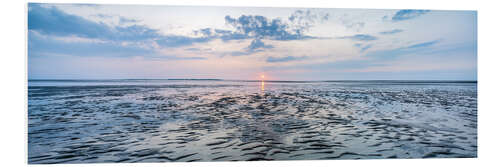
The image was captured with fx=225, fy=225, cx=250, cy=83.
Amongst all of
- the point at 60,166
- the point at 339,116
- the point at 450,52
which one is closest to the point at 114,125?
the point at 60,166

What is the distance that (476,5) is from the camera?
7.39 m

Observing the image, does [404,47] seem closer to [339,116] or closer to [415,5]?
[415,5]

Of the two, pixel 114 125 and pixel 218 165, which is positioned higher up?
pixel 114 125

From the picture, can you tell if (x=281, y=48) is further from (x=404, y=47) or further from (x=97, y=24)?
(x=97, y=24)

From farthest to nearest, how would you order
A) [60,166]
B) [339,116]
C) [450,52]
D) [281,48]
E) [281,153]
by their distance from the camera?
[281,48] → [450,52] → [339,116] → [281,153] → [60,166]

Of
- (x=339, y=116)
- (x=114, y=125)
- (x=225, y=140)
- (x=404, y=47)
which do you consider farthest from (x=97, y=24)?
(x=404, y=47)

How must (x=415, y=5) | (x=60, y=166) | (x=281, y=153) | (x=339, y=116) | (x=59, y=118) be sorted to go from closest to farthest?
(x=60, y=166)
(x=281, y=153)
(x=415, y=5)
(x=59, y=118)
(x=339, y=116)

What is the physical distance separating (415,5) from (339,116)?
439cm

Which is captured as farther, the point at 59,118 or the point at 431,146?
the point at 59,118

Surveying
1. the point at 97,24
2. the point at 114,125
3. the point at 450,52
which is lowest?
the point at 114,125

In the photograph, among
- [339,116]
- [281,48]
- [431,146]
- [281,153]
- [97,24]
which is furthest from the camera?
[281,48]

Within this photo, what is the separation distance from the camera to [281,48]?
11602 mm
